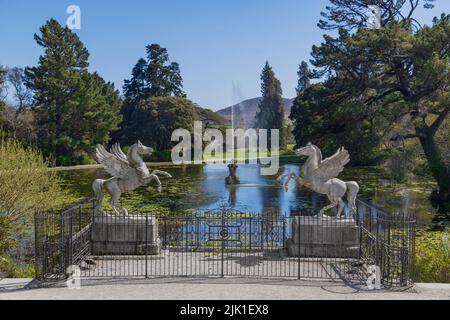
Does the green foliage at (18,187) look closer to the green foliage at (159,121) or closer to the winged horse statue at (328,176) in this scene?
the winged horse statue at (328,176)

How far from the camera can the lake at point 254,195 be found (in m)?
23.0

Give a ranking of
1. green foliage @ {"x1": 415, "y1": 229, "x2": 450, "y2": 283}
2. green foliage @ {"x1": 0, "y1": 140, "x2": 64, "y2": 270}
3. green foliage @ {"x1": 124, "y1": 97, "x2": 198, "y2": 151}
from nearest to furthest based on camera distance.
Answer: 1. green foliage @ {"x1": 415, "y1": 229, "x2": 450, "y2": 283}
2. green foliage @ {"x1": 0, "y1": 140, "x2": 64, "y2": 270}
3. green foliage @ {"x1": 124, "y1": 97, "x2": 198, "y2": 151}

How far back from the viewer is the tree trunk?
85.0ft

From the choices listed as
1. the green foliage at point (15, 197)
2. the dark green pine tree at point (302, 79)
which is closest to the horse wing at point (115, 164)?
the green foliage at point (15, 197)

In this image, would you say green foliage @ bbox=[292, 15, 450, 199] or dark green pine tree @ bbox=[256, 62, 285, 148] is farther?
dark green pine tree @ bbox=[256, 62, 285, 148]

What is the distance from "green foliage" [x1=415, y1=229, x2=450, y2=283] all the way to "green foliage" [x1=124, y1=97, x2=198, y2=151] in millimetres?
44812

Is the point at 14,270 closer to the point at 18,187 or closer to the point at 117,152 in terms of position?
the point at 18,187

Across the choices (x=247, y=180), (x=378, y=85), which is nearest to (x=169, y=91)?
(x=247, y=180)

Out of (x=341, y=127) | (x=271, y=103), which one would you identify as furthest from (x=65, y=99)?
(x=271, y=103)

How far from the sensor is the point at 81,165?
5081 cm

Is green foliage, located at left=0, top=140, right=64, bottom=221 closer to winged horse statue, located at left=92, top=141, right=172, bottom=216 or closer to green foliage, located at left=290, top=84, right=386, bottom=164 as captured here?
winged horse statue, located at left=92, top=141, right=172, bottom=216

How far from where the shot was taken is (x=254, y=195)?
27.4 meters

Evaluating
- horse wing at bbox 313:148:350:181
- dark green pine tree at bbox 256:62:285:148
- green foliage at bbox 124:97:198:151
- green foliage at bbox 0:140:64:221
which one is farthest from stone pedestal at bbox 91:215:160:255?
dark green pine tree at bbox 256:62:285:148

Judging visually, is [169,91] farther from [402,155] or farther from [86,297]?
[86,297]
